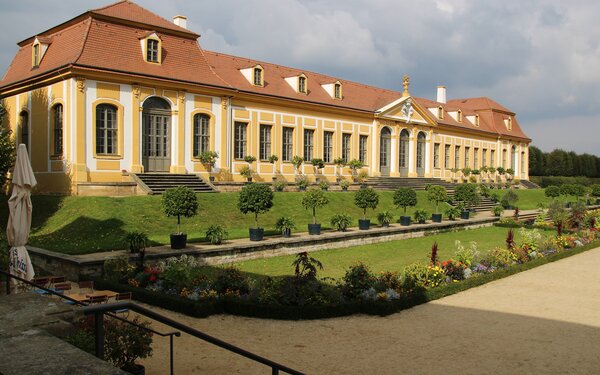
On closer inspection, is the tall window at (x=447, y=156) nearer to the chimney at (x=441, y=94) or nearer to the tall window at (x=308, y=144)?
Answer: the chimney at (x=441, y=94)

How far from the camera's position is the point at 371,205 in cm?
2125

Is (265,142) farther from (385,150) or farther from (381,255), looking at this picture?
(381,255)

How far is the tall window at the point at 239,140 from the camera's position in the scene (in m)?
27.5

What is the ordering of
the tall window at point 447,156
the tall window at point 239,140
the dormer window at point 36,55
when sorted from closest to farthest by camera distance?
the dormer window at point 36,55
the tall window at point 239,140
the tall window at point 447,156

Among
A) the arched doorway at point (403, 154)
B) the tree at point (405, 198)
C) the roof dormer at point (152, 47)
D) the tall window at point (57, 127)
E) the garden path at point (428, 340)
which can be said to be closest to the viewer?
the garden path at point (428, 340)

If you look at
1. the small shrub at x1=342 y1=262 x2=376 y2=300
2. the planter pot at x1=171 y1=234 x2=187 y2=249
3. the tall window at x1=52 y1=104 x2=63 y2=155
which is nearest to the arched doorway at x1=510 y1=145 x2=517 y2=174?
the tall window at x1=52 y1=104 x2=63 y2=155

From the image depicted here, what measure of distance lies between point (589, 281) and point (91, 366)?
13073 millimetres

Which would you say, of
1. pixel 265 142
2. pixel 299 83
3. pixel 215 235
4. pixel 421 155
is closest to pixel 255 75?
pixel 299 83

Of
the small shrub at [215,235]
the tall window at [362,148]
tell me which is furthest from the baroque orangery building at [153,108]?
the small shrub at [215,235]

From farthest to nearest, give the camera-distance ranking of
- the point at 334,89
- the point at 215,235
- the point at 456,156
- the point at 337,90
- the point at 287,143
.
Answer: the point at 456,156, the point at 337,90, the point at 334,89, the point at 287,143, the point at 215,235

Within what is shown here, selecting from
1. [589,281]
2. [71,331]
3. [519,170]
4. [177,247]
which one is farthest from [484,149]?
[71,331]

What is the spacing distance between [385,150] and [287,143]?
9.05m

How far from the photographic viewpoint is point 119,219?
17.4 meters

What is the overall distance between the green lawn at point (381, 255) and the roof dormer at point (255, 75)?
42.1ft
